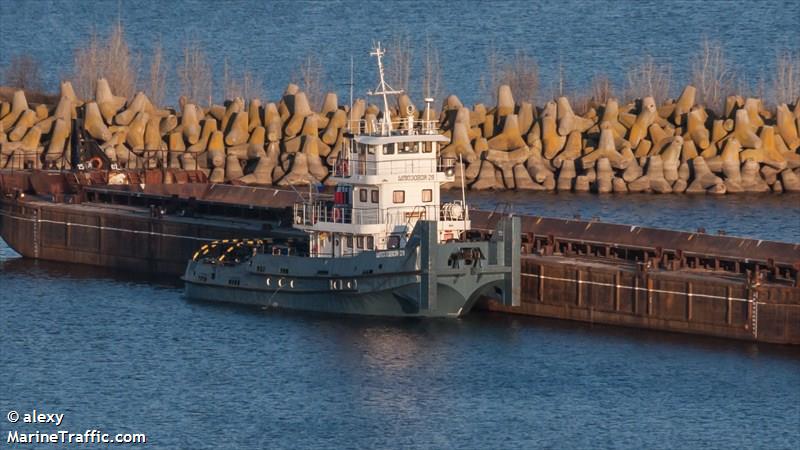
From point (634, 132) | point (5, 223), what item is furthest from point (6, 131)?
point (634, 132)

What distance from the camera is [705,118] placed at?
88.2m

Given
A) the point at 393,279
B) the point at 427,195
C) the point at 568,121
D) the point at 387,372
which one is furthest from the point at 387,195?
the point at 568,121

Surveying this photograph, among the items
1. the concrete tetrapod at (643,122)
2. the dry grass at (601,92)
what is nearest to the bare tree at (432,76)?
the dry grass at (601,92)

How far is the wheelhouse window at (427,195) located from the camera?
6378 centimetres

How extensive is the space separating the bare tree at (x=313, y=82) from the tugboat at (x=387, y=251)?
107ft

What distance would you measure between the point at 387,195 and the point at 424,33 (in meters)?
78.7

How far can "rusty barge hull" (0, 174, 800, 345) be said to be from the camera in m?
59.6

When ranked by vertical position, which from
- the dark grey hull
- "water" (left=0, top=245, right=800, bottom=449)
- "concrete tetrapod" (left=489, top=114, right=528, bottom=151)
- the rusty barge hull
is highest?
"concrete tetrapod" (left=489, top=114, right=528, bottom=151)

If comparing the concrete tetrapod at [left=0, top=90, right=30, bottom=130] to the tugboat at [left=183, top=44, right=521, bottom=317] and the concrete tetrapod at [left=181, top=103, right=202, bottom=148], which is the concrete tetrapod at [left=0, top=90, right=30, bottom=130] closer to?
the concrete tetrapod at [left=181, top=103, right=202, bottom=148]

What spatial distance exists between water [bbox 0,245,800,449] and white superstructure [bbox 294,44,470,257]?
8.22ft

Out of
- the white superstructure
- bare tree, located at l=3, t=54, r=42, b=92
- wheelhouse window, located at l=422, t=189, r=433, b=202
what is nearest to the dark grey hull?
the white superstructure

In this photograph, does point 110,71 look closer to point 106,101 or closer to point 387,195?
point 106,101

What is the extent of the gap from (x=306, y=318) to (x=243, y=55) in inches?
2838

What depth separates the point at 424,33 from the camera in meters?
141
